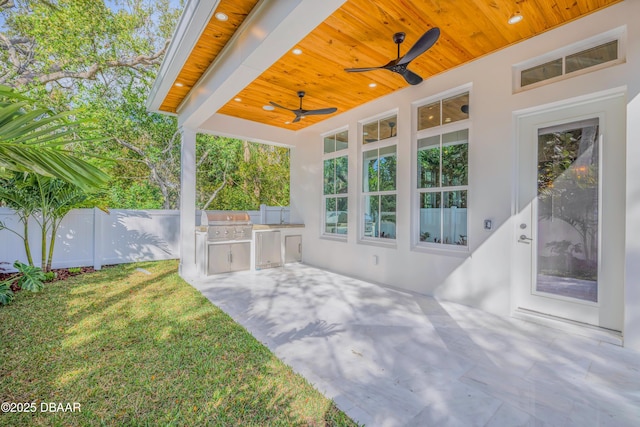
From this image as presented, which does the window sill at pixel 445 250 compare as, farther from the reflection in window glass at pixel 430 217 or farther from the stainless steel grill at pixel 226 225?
the stainless steel grill at pixel 226 225

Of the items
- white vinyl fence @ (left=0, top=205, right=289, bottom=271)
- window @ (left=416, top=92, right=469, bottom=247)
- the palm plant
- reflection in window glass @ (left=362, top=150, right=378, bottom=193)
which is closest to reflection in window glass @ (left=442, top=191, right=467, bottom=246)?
window @ (left=416, top=92, right=469, bottom=247)

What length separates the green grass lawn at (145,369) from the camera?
1.68 m

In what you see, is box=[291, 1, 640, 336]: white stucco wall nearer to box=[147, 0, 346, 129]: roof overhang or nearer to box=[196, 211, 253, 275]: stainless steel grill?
box=[196, 211, 253, 275]: stainless steel grill

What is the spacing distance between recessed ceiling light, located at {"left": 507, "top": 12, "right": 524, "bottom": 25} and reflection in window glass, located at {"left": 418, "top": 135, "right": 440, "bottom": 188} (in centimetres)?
145

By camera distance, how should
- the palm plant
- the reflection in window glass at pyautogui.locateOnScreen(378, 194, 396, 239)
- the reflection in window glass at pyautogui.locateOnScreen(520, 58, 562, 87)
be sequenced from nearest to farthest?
the palm plant, the reflection in window glass at pyautogui.locateOnScreen(520, 58, 562, 87), the reflection in window glass at pyautogui.locateOnScreen(378, 194, 396, 239)

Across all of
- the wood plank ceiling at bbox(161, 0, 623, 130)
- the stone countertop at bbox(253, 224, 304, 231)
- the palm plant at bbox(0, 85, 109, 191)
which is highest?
the wood plank ceiling at bbox(161, 0, 623, 130)

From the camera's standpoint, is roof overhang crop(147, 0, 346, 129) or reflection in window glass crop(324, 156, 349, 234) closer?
roof overhang crop(147, 0, 346, 129)

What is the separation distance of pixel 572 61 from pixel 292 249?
16.9 feet

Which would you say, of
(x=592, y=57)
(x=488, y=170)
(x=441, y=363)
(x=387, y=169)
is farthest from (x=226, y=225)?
(x=592, y=57)

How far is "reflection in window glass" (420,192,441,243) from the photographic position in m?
4.02

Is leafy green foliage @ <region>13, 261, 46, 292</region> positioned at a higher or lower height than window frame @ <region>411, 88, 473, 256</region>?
lower

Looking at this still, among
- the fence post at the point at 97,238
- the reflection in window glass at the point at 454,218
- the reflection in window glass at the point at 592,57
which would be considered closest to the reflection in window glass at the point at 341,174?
the reflection in window glass at the point at 454,218

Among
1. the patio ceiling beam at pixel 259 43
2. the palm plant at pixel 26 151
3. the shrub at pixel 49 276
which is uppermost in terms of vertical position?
the patio ceiling beam at pixel 259 43

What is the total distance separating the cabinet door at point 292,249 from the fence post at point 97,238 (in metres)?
3.59
